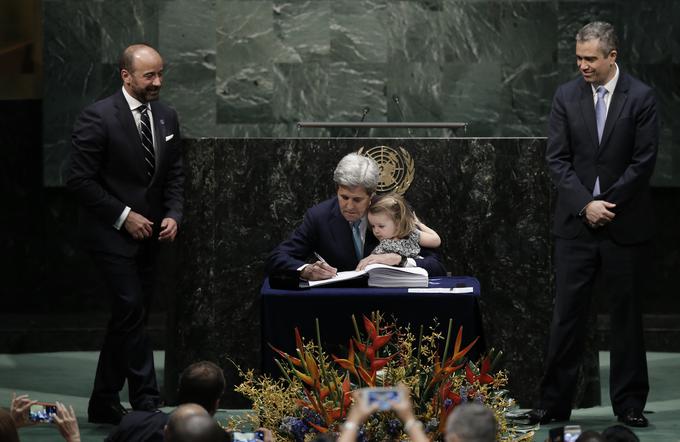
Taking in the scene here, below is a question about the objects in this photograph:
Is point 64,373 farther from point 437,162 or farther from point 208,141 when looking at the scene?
point 437,162

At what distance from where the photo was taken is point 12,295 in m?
10.5

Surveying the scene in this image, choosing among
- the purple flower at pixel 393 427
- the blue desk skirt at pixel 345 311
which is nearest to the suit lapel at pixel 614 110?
the blue desk skirt at pixel 345 311

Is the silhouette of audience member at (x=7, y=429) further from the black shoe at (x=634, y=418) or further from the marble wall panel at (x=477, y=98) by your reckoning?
the marble wall panel at (x=477, y=98)

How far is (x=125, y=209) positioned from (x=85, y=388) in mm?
1637

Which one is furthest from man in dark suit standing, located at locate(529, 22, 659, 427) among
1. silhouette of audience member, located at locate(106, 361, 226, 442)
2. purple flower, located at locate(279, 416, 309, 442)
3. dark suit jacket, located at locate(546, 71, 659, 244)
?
silhouette of audience member, located at locate(106, 361, 226, 442)

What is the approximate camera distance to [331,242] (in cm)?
722

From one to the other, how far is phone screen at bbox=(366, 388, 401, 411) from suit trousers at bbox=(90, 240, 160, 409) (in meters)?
3.91

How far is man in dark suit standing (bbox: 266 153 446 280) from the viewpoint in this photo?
23.1 feet

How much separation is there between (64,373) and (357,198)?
3.03 meters

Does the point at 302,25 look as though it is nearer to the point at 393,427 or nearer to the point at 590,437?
the point at 393,427

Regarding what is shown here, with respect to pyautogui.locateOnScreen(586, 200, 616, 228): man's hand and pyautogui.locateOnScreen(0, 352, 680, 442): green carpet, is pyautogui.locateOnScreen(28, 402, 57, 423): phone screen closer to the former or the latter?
pyautogui.locateOnScreen(0, 352, 680, 442): green carpet

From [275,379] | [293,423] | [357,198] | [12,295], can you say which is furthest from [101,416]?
[12,295]

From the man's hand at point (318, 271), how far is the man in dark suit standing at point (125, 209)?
3.56ft

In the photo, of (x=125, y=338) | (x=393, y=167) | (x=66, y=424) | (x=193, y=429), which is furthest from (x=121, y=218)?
(x=193, y=429)
